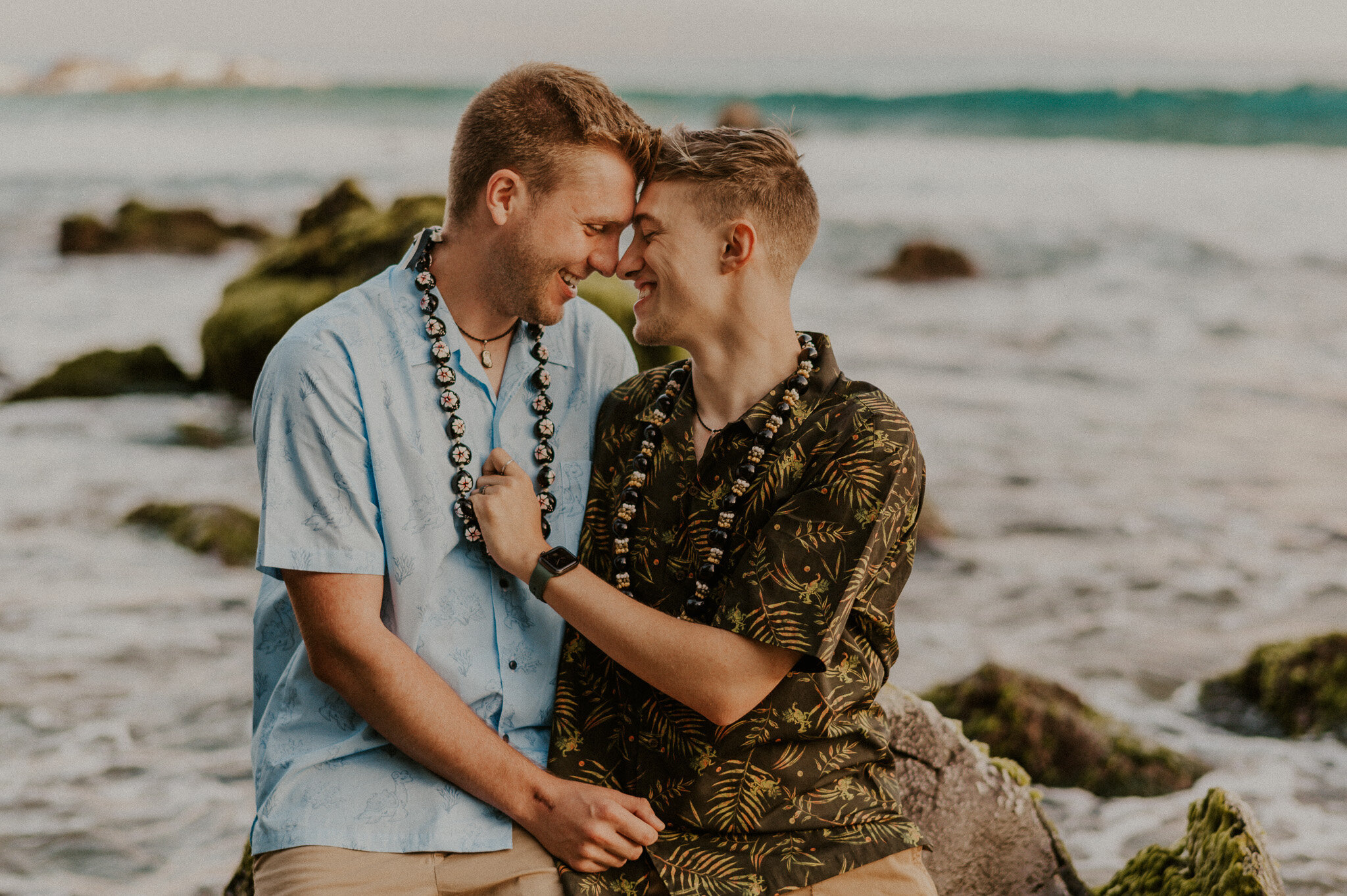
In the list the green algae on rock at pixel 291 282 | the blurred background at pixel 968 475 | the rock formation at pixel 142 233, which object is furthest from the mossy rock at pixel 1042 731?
the rock formation at pixel 142 233

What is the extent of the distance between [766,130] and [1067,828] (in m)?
3.91

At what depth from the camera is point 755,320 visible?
2922 mm

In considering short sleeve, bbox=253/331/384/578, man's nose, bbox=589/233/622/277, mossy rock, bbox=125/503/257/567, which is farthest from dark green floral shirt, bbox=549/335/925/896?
mossy rock, bbox=125/503/257/567

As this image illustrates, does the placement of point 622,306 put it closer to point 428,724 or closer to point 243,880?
point 243,880

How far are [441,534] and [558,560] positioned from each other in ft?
1.24

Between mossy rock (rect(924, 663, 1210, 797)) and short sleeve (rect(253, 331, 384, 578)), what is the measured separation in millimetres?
3564

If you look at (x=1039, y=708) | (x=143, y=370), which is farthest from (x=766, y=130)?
(x=143, y=370)

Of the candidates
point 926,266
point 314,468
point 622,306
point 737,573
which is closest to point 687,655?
point 737,573

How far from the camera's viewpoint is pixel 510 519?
2859 millimetres

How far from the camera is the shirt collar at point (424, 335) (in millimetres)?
3059

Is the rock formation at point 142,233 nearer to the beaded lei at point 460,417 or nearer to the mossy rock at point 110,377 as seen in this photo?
the mossy rock at point 110,377

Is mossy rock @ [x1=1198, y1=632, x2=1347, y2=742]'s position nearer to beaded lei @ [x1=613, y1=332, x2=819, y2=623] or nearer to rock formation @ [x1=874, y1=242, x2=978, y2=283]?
beaded lei @ [x1=613, y1=332, x2=819, y2=623]

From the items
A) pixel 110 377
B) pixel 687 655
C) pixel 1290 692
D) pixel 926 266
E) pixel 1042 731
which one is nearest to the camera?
pixel 687 655

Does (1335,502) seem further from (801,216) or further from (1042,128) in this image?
(1042,128)
